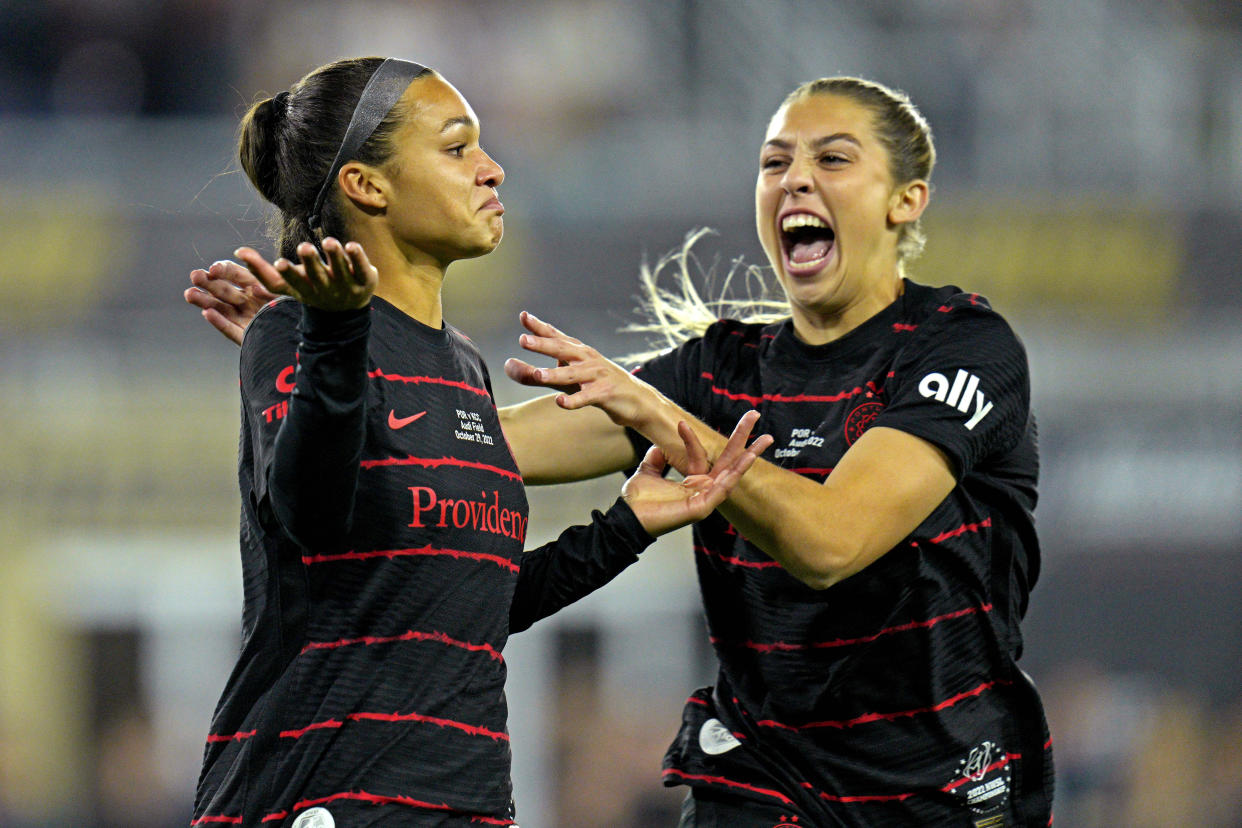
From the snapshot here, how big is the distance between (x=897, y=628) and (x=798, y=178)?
1044 mm

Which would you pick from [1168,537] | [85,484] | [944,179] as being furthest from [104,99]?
[1168,537]

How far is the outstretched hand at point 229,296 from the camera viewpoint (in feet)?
10.5

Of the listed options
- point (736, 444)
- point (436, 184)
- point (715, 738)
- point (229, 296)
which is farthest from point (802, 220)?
point (229, 296)

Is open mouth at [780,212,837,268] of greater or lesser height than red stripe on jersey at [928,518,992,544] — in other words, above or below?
above

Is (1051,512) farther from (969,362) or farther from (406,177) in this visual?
(406,177)

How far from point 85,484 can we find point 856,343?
6.59m

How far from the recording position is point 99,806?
887 centimetres

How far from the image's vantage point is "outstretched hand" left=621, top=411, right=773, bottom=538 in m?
2.92

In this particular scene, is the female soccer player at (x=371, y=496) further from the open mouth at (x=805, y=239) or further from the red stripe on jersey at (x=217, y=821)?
the open mouth at (x=805, y=239)

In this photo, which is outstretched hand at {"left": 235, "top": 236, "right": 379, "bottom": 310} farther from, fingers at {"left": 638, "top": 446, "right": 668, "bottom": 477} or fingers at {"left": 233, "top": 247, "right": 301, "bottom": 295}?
fingers at {"left": 638, "top": 446, "right": 668, "bottom": 477}

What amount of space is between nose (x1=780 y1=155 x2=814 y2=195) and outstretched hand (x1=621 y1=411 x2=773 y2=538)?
821 mm

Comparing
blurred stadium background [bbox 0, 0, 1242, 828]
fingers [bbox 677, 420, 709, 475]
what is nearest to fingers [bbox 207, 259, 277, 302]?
fingers [bbox 677, 420, 709, 475]

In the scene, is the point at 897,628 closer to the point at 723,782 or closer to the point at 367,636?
the point at 723,782

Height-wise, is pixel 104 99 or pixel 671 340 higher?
pixel 104 99
